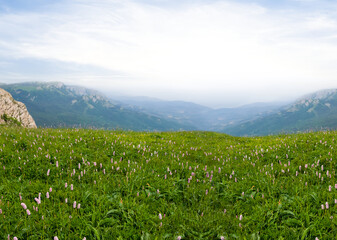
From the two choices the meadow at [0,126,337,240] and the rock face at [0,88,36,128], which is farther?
the rock face at [0,88,36,128]

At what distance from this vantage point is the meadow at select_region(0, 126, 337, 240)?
157 inches

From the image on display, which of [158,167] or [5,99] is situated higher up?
[5,99]

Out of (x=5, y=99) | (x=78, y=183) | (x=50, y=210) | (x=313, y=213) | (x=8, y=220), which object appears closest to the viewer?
(x=8, y=220)

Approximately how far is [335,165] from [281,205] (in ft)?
12.9

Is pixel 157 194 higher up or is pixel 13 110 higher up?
pixel 13 110

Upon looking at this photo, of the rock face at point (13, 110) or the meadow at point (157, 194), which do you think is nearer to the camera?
the meadow at point (157, 194)

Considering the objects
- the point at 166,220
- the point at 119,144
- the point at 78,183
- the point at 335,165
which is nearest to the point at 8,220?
the point at 78,183

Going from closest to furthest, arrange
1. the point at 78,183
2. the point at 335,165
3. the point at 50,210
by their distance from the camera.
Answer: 1. the point at 50,210
2. the point at 78,183
3. the point at 335,165

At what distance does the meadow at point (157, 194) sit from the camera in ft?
13.0

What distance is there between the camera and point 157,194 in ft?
18.1

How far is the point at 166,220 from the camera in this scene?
437cm

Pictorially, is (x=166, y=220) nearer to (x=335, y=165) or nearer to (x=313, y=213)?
(x=313, y=213)

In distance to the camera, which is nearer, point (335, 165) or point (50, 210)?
point (50, 210)

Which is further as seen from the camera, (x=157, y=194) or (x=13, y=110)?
(x=13, y=110)
